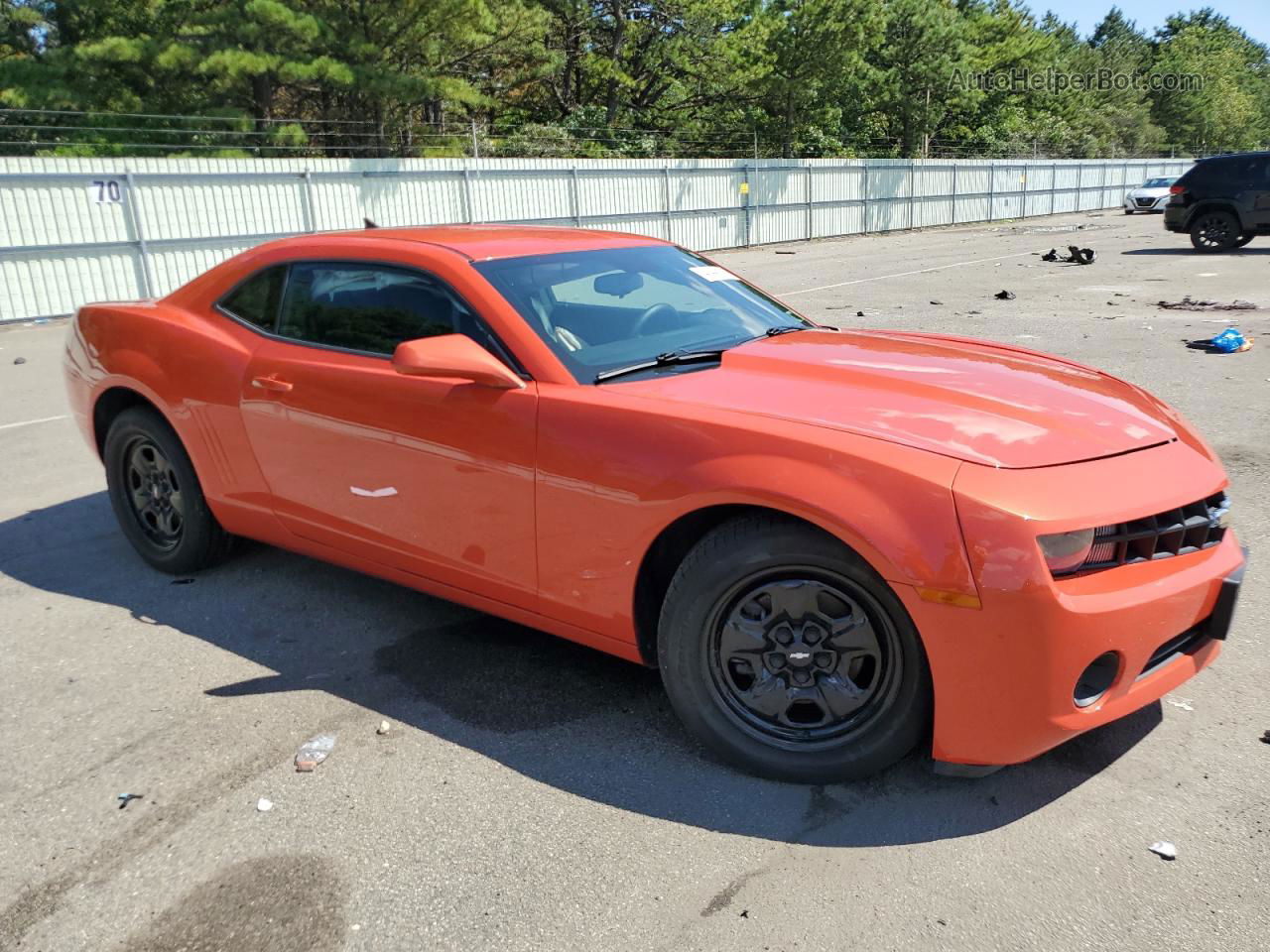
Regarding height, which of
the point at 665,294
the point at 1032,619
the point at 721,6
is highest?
the point at 721,6

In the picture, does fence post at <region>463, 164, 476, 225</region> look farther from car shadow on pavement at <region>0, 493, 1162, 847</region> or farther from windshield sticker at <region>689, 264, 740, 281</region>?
windshield sticker at <region>689, 264, 740, 281</region>

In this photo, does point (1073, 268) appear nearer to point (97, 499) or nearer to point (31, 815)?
point (97, 499)

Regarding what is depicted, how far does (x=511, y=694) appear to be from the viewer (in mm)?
3504

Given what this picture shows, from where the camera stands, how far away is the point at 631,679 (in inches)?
142

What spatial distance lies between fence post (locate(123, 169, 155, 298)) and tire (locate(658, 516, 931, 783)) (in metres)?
15.9

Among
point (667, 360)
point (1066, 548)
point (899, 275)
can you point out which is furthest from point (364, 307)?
point (899, 275)

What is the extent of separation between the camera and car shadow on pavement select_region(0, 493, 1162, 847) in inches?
110

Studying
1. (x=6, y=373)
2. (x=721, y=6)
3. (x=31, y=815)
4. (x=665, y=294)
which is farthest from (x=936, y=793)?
(x=721, y=6)

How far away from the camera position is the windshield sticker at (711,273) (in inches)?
165

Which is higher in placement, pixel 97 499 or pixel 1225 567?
pixel 1225 567

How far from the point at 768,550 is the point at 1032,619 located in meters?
0.67

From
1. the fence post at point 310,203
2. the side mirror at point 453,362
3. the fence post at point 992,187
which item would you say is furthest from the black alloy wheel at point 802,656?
the fence post at point 992,187

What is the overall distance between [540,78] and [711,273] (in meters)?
35.8

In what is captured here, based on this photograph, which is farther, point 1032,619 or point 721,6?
point 721,6
